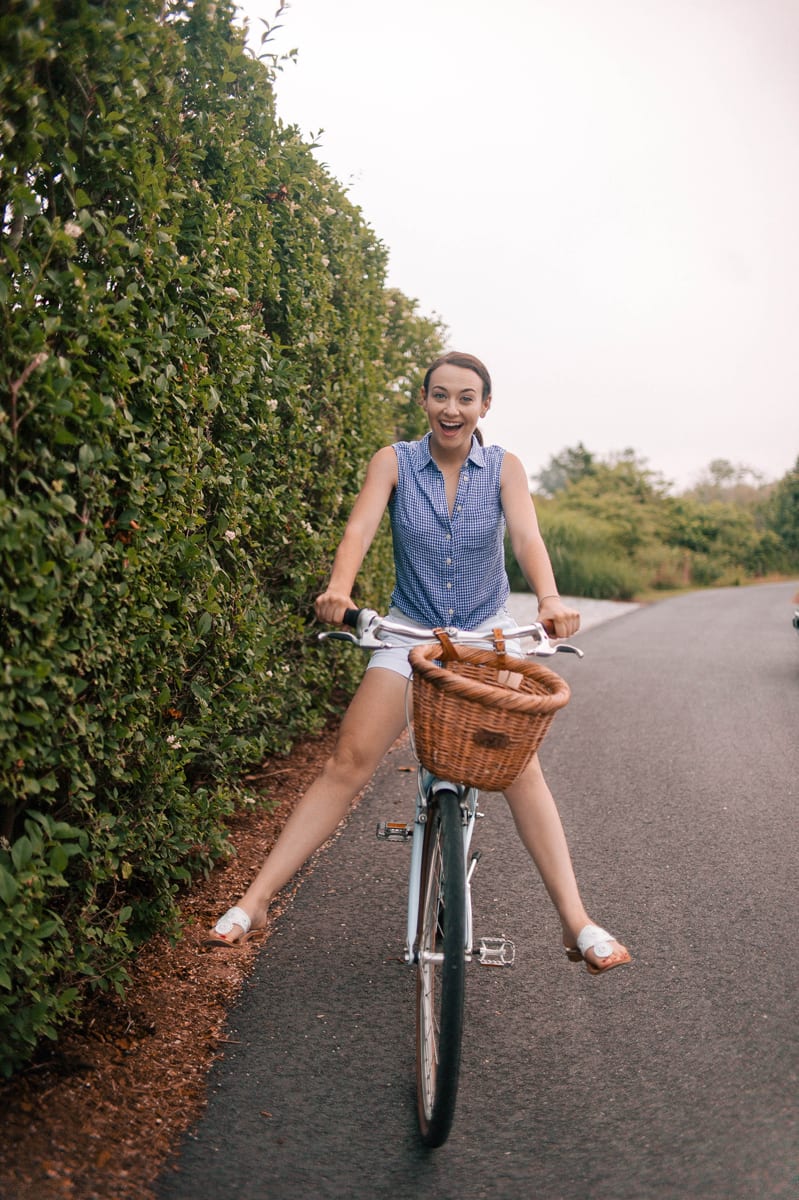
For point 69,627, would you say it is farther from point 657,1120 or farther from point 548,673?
point 657,1120

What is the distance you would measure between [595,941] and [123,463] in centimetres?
207

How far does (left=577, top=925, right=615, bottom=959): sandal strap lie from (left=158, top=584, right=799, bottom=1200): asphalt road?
0.39m

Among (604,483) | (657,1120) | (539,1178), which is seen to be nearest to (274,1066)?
(539,1178)

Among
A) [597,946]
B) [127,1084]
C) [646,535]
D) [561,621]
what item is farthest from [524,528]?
[646,535]

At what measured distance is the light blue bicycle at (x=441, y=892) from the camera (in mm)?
2861

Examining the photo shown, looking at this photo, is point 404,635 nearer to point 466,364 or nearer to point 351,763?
point 351,763

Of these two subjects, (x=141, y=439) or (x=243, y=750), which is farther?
(x=243, y=750)

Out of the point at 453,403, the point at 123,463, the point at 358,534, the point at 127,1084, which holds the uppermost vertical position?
the point at 453,403

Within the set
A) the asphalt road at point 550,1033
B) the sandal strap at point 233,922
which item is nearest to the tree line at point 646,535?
the asphalt road at point 550,1033

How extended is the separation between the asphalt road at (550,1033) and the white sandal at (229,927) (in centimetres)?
33

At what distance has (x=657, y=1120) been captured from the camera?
3.18 metres

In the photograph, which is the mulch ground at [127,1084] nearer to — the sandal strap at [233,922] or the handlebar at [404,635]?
the sandal strap at [233,922]

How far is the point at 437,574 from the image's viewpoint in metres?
3.86

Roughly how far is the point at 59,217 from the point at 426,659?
5.11 feet
